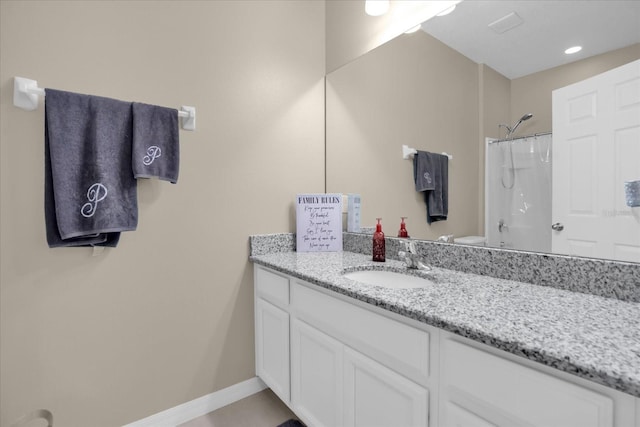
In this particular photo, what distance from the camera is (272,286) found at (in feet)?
5.09

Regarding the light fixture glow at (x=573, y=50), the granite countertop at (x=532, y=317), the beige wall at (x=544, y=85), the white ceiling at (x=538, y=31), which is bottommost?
the granite countertop at (x=532, y=317)

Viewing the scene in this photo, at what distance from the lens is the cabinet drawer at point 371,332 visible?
0.86 m

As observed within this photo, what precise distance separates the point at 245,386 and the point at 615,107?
6.48 feet

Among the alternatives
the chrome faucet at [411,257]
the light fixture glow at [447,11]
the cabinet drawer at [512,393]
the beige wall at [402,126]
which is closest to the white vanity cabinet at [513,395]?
the cabinet drawer at [512,393]

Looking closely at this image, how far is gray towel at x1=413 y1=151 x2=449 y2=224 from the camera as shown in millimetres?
1435

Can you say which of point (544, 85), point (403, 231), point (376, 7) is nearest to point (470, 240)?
point (403, 231)

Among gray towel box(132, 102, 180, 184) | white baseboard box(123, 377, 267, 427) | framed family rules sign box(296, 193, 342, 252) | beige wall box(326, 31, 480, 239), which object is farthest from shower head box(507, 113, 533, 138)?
white baseboard box(123, 377, 267, 427)

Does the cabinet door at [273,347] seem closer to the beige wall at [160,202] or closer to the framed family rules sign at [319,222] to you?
the beige wall at [160,202]

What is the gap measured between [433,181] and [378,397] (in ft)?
3.09

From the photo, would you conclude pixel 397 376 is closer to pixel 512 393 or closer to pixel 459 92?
pixel 512 393

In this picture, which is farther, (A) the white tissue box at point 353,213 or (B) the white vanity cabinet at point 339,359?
(A) the white tissue box at point 353,213

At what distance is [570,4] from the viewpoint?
1.05m

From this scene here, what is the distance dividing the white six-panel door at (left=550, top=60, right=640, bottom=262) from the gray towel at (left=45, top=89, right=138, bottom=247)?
161 centimetres

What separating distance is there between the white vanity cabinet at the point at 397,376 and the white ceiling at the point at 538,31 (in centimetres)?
99
